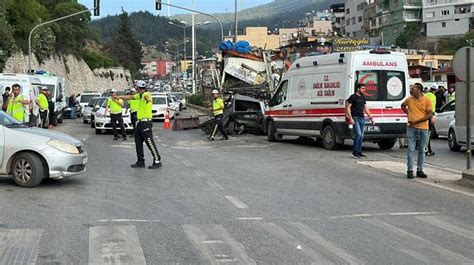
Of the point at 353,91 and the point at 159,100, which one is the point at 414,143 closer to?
the point at 353,91

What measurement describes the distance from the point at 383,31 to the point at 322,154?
102m

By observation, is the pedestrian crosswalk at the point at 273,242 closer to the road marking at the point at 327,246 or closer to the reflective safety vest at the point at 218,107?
the road marking at the point at 327,246

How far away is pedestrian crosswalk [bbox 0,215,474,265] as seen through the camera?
6.22 meters

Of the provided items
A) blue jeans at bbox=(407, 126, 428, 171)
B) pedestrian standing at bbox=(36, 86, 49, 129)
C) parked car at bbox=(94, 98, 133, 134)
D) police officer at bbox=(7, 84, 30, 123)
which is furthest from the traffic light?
blue jeans at bbox=(407, 126, 428, 171)

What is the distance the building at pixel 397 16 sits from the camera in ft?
357

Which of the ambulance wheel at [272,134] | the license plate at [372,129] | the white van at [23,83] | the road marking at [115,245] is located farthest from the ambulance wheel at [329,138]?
the road marking at [115,245]

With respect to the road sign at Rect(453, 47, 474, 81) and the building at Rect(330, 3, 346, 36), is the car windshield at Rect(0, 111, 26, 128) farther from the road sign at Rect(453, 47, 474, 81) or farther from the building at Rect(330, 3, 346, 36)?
the building at Rect(330, 3, 346, 36)

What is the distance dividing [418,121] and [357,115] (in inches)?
149

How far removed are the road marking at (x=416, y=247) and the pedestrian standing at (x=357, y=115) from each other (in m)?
7.99

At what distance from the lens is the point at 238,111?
2444 cm

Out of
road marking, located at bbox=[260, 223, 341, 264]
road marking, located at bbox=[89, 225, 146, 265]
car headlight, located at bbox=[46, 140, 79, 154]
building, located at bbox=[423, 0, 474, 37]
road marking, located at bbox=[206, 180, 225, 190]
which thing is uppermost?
building, located at bbox=[423, 0, 474, 37]

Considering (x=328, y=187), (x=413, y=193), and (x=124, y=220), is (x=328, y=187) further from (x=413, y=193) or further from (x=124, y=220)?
(x=124, y=220)

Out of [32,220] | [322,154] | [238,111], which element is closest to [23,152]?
[32,220]

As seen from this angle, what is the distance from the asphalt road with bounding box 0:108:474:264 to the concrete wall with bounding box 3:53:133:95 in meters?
39.2
